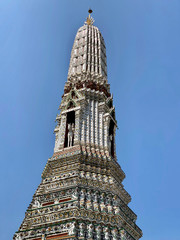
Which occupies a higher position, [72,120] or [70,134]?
[72,120]

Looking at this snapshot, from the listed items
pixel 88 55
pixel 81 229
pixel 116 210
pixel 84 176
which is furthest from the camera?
pixel 88 55

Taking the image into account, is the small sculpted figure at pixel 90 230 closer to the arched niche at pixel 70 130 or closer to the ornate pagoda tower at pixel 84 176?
the ornate pagoda tower at pixel 84 176

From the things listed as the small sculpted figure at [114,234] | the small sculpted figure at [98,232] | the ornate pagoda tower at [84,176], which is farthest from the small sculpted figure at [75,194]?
the small sculpted figure at [114,234]

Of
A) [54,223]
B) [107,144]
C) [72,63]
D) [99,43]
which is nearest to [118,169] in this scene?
[107,144]

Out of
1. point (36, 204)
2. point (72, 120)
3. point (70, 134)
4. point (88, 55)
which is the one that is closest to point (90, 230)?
point (36, 204)

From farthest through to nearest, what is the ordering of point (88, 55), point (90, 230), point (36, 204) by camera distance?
point (88, 55) < point (36, 204) < point (90, 230)

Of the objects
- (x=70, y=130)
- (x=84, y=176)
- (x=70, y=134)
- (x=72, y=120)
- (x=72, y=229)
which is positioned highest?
(x=72, y=120)

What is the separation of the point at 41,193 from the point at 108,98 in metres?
9.88

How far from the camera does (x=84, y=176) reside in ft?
55.9

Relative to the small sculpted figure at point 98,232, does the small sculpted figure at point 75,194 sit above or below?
above

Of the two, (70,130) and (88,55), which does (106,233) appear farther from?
(88,55)

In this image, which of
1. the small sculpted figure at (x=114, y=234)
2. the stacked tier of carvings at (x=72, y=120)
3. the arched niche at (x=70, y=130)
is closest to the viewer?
the small sculpted figure at (x=114, y=234)

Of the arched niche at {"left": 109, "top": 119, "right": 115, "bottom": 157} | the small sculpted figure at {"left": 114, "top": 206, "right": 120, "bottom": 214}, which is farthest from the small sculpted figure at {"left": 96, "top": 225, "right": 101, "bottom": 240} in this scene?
the arched niche at {"left": 109, "top": 119, "right": 115, "bottom": 157}

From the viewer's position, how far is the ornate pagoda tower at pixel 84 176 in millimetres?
14156
